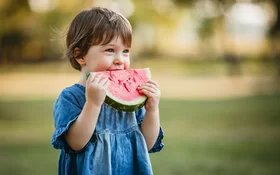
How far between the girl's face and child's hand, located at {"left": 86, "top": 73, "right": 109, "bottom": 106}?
0.15 metres

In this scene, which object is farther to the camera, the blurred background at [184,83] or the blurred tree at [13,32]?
the blurred tree at [13,32]

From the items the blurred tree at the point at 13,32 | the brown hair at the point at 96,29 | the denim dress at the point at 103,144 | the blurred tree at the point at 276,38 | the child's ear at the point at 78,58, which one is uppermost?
the blurred tree at the point at 13,32

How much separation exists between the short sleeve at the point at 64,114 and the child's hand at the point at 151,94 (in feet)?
1.15

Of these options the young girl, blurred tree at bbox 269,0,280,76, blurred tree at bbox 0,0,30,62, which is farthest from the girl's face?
blurred tree at bbox 0,0,30,62

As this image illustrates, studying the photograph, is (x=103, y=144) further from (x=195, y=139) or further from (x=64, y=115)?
(x=195, y=139)

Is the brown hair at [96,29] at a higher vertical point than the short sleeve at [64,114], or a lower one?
higher

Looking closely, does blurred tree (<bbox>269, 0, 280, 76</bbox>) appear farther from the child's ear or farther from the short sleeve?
the short sleeve

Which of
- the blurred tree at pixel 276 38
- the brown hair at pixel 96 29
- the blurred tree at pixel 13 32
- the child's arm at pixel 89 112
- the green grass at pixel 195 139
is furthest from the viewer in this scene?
the blurred tree at pixel 13 32

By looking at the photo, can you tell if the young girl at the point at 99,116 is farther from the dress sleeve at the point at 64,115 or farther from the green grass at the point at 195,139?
the green grass at the point at 195,139

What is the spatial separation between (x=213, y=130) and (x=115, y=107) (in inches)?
275

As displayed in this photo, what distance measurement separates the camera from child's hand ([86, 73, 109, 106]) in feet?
7.99

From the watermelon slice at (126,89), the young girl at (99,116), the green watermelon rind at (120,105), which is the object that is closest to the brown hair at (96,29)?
the young girl at (99,116)

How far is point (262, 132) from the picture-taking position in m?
9.02

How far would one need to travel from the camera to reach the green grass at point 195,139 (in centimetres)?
645
